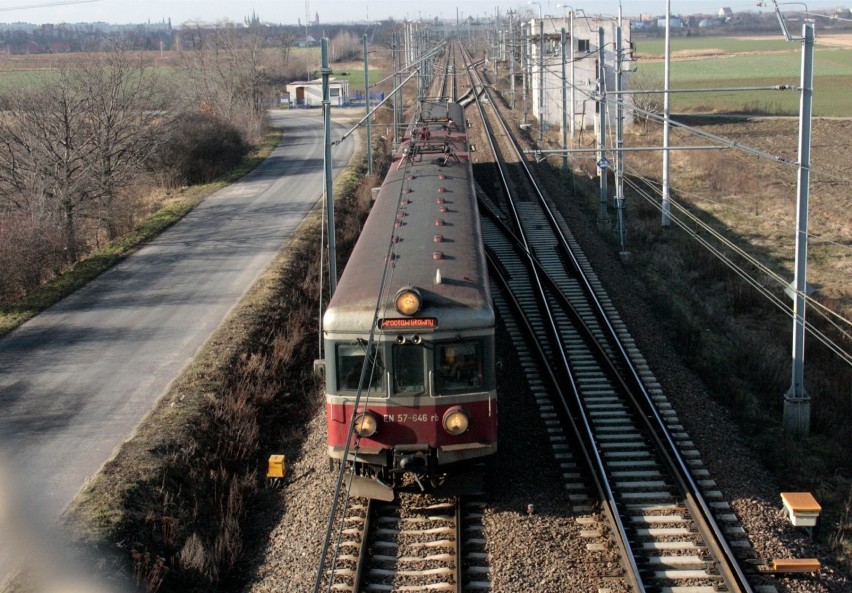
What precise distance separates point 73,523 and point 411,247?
16.5 ft

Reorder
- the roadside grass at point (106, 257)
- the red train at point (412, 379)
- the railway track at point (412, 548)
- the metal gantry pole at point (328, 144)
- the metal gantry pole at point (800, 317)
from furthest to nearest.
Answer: the roadside grass at point (106, 257)
the metal gantry pole at point (328, 144)
the metal gantry pole at point (800, 317)
the red train at point (412, 379)
the railway track at point (412, 548)

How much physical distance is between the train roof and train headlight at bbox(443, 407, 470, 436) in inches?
35.8

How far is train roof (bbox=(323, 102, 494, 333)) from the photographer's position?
32.5ft

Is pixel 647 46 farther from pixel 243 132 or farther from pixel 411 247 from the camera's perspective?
pixel 411 247

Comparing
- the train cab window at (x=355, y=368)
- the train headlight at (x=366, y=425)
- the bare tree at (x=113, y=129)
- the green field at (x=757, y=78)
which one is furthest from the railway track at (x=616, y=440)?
the green field at (x=757, y=78)

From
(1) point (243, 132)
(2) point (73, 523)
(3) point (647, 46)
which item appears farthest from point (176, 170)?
(3) point (647, 46)

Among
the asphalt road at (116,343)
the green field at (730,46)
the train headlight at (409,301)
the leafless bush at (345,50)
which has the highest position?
the leafless bush at (345,50)

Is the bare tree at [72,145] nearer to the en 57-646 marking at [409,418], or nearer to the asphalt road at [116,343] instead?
the asphalt road at [116,343]

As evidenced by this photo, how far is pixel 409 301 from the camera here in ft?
31.8

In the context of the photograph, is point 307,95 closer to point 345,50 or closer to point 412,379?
point 412,379

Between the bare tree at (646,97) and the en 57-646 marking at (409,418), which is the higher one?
the bare tree at (646,97)

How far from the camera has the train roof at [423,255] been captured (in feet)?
32.5

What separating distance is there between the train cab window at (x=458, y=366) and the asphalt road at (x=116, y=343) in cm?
439

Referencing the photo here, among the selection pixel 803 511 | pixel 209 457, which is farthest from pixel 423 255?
pixel 803 511
